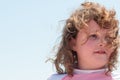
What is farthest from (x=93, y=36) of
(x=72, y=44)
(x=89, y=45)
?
(x=72, y=44)

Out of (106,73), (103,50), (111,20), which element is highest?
(111,20)

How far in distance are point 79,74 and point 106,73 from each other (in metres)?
0.36

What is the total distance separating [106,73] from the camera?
518 centimetres

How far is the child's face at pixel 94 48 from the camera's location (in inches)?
200

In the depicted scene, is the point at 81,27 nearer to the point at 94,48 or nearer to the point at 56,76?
the point at 94,48

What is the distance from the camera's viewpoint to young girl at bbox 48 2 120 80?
5.11m

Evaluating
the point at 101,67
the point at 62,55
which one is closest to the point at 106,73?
the point at 101,67

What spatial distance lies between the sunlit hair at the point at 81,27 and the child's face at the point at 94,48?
7 centimetres

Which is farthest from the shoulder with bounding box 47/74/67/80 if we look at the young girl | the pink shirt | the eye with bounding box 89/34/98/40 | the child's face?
the eye with bounding box 89/34/98/40

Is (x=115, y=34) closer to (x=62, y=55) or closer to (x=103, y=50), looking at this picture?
(x=103, y=50)

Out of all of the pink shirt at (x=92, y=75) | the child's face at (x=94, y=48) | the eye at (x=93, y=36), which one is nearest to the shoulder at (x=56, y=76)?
the pink shirt at (x=92, y=75)

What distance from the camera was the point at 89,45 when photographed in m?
5.18

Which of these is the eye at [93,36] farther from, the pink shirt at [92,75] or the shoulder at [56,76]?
the shoulder at [56,76]

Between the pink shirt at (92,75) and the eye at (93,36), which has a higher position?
the eye at (93,36)
